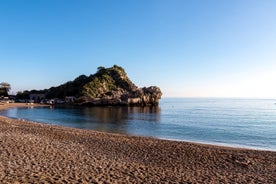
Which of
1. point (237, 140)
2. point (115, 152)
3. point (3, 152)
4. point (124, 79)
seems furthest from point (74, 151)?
point (124, 79)

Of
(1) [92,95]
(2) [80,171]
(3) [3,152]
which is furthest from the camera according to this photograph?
(1) [92,95]

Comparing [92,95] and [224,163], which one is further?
[92,95]

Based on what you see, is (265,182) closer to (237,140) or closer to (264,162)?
(264,162)

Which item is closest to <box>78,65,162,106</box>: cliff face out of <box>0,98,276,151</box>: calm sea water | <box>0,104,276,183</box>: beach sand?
<box>0,98,276,151</box>: calm sea water

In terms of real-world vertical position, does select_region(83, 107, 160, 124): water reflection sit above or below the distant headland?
below

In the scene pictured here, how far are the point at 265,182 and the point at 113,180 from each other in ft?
24.0

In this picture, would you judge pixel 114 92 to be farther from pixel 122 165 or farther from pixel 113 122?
pixel 122 165

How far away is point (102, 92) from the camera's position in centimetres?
12962

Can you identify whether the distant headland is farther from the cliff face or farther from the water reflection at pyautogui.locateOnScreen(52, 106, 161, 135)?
the water reflection at pyautogui.locateOnScreen(52, 106, 161, 135)

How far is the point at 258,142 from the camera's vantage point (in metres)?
31.8

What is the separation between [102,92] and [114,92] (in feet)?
20.4

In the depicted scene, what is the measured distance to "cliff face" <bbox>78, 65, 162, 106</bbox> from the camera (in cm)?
11744

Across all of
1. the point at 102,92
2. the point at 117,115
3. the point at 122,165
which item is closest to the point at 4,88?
the point at 102,92

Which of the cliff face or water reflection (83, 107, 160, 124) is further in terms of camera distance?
the cliff face
